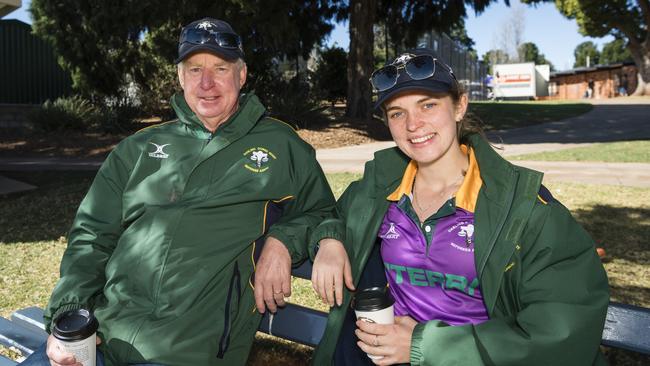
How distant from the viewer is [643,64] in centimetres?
4428

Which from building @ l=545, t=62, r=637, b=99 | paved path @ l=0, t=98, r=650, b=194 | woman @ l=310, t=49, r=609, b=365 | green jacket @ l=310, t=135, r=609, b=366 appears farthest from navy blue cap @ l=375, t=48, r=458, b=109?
building @ l=545, t=62, r=637, b=99

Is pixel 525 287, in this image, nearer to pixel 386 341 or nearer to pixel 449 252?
pixel 449 252

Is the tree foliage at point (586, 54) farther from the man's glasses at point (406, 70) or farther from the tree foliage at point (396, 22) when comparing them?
A: the man's glasses at point (406, 70)

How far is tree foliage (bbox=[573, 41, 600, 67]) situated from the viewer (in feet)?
397

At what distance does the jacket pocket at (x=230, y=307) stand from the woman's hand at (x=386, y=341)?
27.4 inches

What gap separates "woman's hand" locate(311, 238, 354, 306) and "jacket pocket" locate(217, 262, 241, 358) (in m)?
0.39

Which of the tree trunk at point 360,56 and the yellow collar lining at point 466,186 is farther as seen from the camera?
the tree trunk at point 360,56

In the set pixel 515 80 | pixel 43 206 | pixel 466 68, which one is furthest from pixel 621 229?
pixel 466 68

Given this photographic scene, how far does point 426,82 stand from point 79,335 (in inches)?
55.4

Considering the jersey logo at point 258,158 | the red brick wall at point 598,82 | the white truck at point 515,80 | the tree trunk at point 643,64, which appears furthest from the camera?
the red brick wall at point 598,82

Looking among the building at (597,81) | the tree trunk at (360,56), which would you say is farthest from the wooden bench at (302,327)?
the building at (597,81)

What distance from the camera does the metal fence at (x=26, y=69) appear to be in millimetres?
21172

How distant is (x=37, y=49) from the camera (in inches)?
854

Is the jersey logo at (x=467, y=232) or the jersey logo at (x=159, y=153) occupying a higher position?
the jersey logo at (x=159, y=153)
